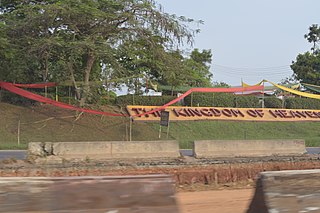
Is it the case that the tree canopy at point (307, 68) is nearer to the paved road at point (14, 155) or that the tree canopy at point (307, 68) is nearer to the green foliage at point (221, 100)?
the green foliage at point (221, 100)

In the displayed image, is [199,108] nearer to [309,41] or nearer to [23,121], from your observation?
[23,121]

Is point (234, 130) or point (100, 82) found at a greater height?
point (100, 82)

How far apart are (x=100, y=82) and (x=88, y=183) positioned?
87.1 ft

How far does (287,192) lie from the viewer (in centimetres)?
431

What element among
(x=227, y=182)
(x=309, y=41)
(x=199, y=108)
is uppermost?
(x=309, y=41)

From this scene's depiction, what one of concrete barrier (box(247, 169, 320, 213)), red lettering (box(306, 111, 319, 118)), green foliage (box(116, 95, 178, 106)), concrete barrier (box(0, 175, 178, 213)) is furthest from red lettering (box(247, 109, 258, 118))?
concrete barrier (box(0, 175, 178, 213))

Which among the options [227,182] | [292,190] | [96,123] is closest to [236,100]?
[96,123]

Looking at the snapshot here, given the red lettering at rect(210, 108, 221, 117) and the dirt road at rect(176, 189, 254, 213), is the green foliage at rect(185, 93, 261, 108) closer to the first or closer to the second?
the red lettering at rect(210, 108, 221, 117)

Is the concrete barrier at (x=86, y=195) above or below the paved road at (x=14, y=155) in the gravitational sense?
above

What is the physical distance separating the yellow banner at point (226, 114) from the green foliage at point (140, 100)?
1611 mm

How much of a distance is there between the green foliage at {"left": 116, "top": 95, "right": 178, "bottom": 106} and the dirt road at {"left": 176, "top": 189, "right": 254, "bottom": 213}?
988 inches

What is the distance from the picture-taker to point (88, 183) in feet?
13.2

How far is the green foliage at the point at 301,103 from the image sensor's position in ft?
142

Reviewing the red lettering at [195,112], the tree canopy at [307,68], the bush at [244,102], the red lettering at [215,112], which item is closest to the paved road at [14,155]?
the red lettering at [195,112]
